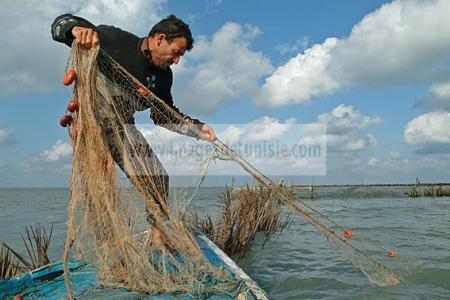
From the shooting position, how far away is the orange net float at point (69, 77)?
319cm

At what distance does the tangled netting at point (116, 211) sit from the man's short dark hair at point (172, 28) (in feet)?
1.69

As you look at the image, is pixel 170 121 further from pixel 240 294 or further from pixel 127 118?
pixel 240 294

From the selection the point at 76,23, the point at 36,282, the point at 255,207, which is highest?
the point at 76,23

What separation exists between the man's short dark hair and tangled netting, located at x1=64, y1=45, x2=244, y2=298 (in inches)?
20.3

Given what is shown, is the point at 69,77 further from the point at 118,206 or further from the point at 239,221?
the point at 239,221

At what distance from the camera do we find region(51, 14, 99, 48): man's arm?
10.6 ft

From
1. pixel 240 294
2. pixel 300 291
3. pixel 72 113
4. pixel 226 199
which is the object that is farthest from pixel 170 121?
pixel 226 199

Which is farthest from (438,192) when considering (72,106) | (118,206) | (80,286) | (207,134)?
(72,106)

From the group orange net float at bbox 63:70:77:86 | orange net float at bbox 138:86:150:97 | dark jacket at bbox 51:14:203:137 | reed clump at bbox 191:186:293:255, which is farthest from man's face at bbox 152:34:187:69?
reed clump at bbox 191:186:293:255

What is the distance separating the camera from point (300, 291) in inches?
217

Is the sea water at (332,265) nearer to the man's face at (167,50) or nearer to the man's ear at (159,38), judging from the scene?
the man's face at (167,50)

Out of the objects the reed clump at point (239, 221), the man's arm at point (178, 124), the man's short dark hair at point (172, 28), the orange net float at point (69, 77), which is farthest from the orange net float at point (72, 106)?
the reed clump at point (239, 221)

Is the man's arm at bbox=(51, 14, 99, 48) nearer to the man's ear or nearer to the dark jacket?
the dark jacket

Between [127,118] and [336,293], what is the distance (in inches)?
138
